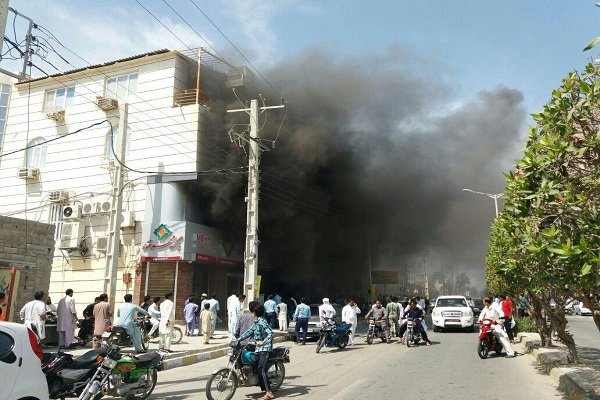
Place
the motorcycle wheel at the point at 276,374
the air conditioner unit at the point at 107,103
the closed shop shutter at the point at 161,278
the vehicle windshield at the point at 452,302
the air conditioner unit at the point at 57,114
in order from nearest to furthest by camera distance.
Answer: the motorcycle wheel at the point at 276,374, the vehicle windshield at the point at 452,302, the closed shop shutter at the point at 161,278, the air conditioner unit at the point at 107,103, the air conditioner unit at the point at 57,114

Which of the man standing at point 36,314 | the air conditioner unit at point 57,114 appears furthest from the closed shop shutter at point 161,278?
the air conditioner unit at point 57,114

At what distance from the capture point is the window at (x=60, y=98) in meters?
22.9

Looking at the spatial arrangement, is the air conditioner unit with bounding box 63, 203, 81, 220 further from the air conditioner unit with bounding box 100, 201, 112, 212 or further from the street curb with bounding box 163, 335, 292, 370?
the street curb with bounding box 163, 335, 292, 370

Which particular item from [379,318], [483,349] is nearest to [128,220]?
[379,318]

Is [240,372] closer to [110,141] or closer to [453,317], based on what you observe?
[453,317]

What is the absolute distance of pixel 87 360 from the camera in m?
5.85

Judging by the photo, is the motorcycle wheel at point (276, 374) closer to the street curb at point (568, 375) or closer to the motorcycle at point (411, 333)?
the street curb at point (568, 375)

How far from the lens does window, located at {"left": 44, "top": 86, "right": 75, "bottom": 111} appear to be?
22.9 metres

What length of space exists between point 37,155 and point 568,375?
79.8ft

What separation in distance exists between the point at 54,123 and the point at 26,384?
71.0 feet

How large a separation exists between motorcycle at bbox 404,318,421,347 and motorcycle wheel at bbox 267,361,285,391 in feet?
22.7

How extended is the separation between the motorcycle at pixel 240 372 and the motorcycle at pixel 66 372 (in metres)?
1.54

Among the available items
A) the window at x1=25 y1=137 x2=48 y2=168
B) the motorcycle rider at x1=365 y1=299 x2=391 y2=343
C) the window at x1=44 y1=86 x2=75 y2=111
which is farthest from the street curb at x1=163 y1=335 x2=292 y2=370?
the window at x1=44 y1=86 x2=75 y2=111

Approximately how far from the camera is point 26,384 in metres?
4.37
